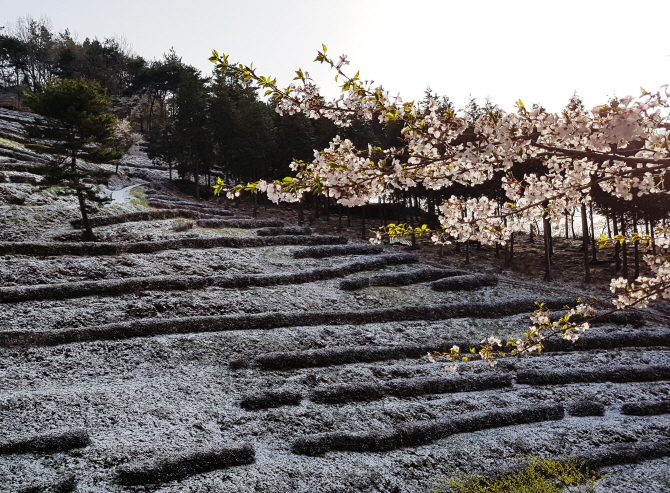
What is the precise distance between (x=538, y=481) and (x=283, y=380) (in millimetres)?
9958

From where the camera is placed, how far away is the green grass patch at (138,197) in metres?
45.3

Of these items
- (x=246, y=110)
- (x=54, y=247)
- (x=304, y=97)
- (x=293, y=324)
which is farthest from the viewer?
(x=246, y=110)

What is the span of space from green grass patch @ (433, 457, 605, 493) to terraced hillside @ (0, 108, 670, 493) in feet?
1.68

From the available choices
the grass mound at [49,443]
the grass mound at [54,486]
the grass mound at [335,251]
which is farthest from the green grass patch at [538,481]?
the grass mound at [335,251]

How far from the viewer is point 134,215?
1506 inches

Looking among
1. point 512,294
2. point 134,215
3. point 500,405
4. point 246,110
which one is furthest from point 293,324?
point 246,110

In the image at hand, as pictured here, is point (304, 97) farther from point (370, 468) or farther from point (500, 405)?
point (500, 405)

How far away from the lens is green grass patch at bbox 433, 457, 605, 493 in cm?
1120

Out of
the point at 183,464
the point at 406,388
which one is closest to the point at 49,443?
the point at 183,464

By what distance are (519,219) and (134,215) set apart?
38.5 metres

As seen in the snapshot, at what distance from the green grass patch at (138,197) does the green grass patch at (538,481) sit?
4234 centimetres

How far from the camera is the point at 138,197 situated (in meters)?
49.8

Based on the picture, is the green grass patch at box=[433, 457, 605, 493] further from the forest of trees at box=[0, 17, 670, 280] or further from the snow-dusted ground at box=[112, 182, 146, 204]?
the snow-dusted ground at box=[112, 182, 146, 204]

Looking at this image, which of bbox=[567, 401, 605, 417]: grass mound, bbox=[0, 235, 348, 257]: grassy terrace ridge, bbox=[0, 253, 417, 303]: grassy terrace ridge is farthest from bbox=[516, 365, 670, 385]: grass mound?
bbox=[0, 235, 348, 257]: grassy terrace ridge
